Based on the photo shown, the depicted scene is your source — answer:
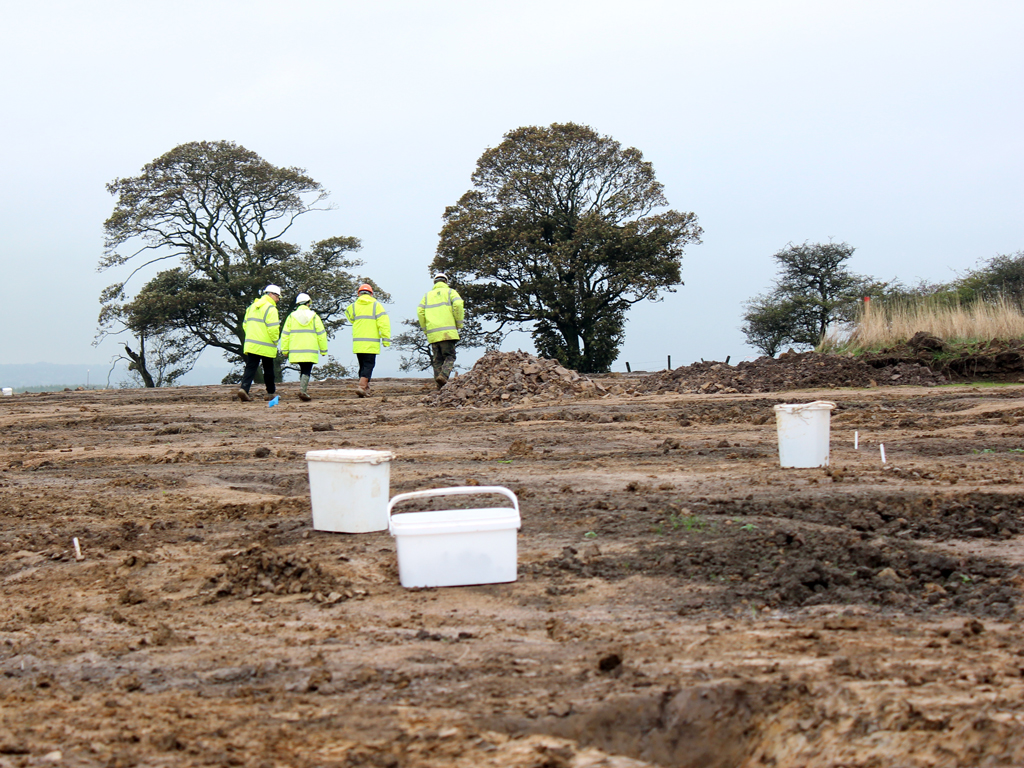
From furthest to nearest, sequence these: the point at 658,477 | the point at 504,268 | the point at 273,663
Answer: the point at 504,268, the point at 658,477, the point at 273,663

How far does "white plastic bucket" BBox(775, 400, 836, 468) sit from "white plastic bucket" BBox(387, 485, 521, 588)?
3164mm

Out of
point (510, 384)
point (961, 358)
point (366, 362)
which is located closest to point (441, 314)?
point (366, 362)

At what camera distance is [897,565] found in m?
3.80

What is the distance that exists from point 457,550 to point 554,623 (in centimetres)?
65

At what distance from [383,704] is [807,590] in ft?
6.17

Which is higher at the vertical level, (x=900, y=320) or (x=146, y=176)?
(x=146, y=176)

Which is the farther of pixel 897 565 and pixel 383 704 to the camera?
pixel 897 565

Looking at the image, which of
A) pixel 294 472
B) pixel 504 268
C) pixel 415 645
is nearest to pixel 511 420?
pixel 294 472

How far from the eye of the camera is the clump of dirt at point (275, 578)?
3.71 metres

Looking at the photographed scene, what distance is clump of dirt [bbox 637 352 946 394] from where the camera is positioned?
13.5m

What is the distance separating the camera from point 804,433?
20.2 ft

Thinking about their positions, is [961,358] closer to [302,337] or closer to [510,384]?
[510,384]

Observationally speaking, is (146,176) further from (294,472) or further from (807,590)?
(807,590)

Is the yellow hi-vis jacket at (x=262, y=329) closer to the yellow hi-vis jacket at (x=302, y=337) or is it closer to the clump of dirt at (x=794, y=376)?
the yellow hi-vis jacket at (x=302, y=337)
